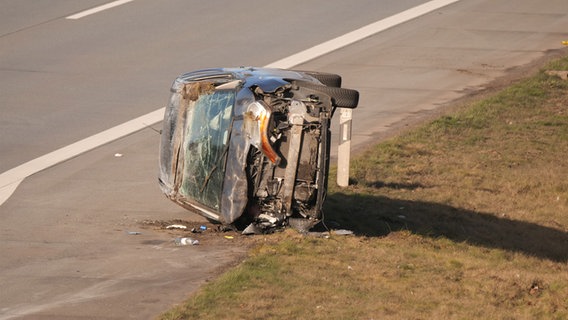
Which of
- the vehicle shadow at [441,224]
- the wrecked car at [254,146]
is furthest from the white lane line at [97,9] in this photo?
the wrecked car at [254,146]

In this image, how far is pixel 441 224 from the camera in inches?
543

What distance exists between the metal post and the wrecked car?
28.1 inches

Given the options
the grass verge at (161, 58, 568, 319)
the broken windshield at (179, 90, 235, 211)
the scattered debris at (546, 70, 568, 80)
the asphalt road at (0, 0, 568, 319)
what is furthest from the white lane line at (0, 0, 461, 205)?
the scattered debris at (546, 70, 568, 80)

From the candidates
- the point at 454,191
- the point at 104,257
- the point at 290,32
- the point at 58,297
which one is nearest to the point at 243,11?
the point at 290,32

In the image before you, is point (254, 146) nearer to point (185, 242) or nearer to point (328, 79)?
point (185, 242)

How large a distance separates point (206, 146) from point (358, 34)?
41.2ft

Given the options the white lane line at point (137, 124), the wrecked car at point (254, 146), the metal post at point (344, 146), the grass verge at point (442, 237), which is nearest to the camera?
the grass verge at point (442, 237)

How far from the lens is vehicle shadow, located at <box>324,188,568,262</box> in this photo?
1323 centimetres

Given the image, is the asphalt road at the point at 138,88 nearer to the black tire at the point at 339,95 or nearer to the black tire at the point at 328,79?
the black tire at the point at 339,95

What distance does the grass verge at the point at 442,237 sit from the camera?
9758 millimetres

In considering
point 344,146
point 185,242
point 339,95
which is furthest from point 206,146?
point 344,146

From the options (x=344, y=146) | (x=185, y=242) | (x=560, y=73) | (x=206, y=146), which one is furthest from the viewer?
(x=560, y=73)

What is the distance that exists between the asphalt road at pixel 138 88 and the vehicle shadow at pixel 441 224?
6.59ft

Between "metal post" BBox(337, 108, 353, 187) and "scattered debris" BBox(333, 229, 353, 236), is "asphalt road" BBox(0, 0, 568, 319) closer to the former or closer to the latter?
"scattered debris" BBox(333, 229, 353, 236)
